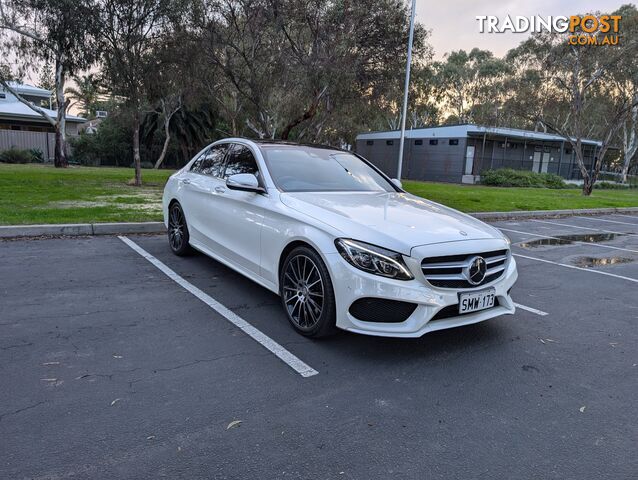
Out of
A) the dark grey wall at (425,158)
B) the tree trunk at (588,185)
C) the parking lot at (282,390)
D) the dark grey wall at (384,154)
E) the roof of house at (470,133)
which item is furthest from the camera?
the dark grey wall at (384,154)

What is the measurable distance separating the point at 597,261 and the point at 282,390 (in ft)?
21.7

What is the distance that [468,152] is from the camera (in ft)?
112


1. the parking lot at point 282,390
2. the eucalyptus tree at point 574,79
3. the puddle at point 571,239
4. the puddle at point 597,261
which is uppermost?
the eucalyptus tree at point 574,79

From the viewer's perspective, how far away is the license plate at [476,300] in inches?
141

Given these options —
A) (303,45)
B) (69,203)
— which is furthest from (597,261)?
(303,45)

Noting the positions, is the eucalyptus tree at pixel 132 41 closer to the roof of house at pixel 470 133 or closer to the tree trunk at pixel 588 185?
the tree trunk at pixel 588 185

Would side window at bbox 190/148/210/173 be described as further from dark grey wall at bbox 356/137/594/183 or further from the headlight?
dark grey wall at bbox 356/137/594/183

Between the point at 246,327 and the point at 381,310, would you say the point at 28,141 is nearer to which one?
the point at 246,327

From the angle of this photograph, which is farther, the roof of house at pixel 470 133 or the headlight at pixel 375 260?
the roof of house at pixel 470 133

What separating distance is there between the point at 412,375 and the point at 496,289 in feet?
3.45

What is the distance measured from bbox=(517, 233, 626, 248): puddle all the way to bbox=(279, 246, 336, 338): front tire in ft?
20.2

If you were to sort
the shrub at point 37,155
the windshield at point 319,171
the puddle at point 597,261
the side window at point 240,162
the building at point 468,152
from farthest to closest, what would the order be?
the building at point 468,152, the shrub at point 37,155, the puddle at point 597,261, the side window at point 240,162, the windshield at point 319,171

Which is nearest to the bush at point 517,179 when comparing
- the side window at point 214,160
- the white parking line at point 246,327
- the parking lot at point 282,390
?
the parking lot at point 282,390

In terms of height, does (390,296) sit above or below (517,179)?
below
